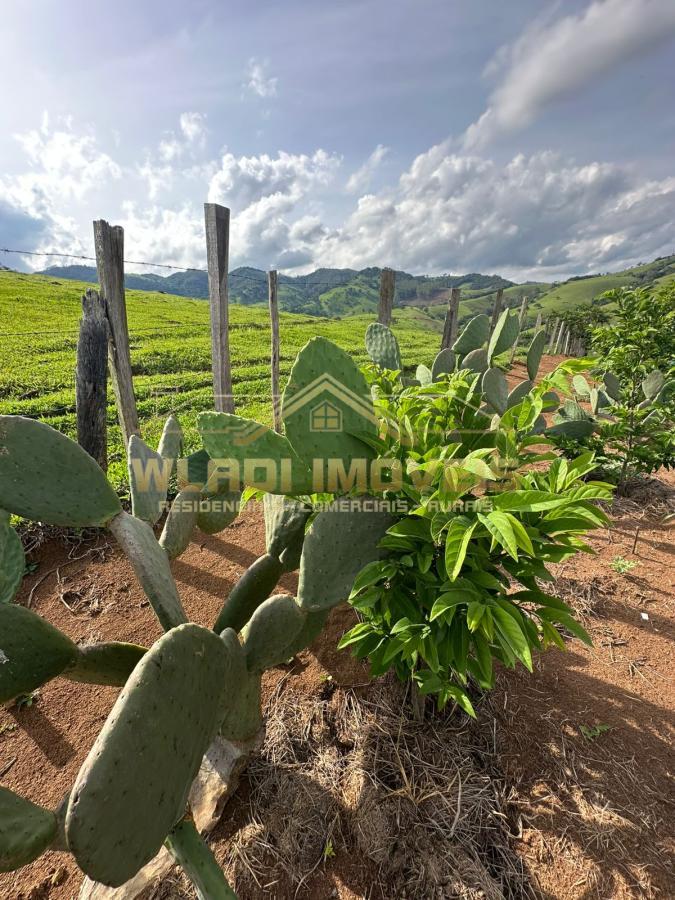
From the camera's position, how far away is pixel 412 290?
140 metres

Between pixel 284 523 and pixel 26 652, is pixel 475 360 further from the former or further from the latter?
pixel 26 652

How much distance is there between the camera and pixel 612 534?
3.01 m

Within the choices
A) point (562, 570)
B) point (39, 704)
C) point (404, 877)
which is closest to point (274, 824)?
point (404, 877)

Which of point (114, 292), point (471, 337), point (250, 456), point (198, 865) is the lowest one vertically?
point (198, 865)

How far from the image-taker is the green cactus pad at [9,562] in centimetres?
124

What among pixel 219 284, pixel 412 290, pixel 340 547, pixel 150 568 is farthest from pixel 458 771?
pixel 412 290

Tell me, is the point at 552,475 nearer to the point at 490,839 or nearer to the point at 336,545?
the point at 336,545

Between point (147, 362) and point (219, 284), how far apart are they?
813 cm

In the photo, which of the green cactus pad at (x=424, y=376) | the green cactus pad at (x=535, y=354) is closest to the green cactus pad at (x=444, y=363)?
the green cactus pad at (x=424, y=376)

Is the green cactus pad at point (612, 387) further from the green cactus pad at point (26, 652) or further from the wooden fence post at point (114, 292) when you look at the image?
the green cactus pad at point (26, 652)

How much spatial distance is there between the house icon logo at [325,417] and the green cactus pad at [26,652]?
2.66 feet

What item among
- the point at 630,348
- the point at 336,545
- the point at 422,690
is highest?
the point at 630,348

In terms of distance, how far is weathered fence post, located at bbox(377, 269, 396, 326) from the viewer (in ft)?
13.9

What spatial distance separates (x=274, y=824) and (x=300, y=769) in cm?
16
